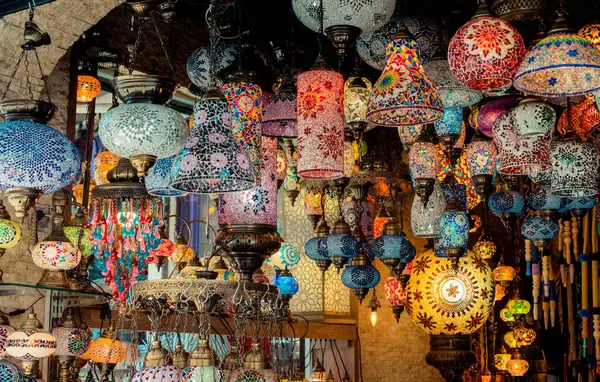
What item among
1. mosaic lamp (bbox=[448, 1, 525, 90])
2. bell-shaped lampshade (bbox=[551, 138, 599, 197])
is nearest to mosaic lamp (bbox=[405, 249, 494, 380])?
bell-shaped lampshade (bbox=[551, 138, 599, 197])

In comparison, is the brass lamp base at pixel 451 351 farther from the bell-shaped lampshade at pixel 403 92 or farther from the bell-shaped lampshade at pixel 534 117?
the bell-shaped lampshade at pixel 403 92

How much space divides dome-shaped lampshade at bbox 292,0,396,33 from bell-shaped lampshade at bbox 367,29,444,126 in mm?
99

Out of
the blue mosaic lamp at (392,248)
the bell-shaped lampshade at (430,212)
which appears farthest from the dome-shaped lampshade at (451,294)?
the bell-shaped lampshade at (430,212)

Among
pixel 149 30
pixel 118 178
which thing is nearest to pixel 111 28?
pixel 149 30

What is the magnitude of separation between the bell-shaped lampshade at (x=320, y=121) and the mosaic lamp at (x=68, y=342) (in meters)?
1.56

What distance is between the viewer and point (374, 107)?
309cm

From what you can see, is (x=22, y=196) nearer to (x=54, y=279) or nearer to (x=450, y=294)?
(x=54, y=279)

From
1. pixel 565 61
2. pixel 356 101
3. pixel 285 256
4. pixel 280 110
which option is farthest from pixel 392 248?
pixel 565 61

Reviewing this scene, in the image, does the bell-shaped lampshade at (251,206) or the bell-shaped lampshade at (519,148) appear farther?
the bell-shaped lampshade at (519,148)

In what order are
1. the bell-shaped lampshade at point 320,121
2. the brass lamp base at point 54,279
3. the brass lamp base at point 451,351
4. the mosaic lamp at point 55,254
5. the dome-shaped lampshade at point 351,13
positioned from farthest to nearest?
the brass lamp base at point 451,351, the brass lamp base at point 54,279, the mosaic lamp at point 55,254, the bell-shaped lampshade at point 320,121, the dome-shaped lampshade at point 351,13

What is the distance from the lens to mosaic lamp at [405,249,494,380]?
4910mm

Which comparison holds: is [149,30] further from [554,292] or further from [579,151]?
[554,292]

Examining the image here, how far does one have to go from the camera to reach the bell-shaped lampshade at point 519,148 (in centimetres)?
347

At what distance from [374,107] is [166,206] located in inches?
209
